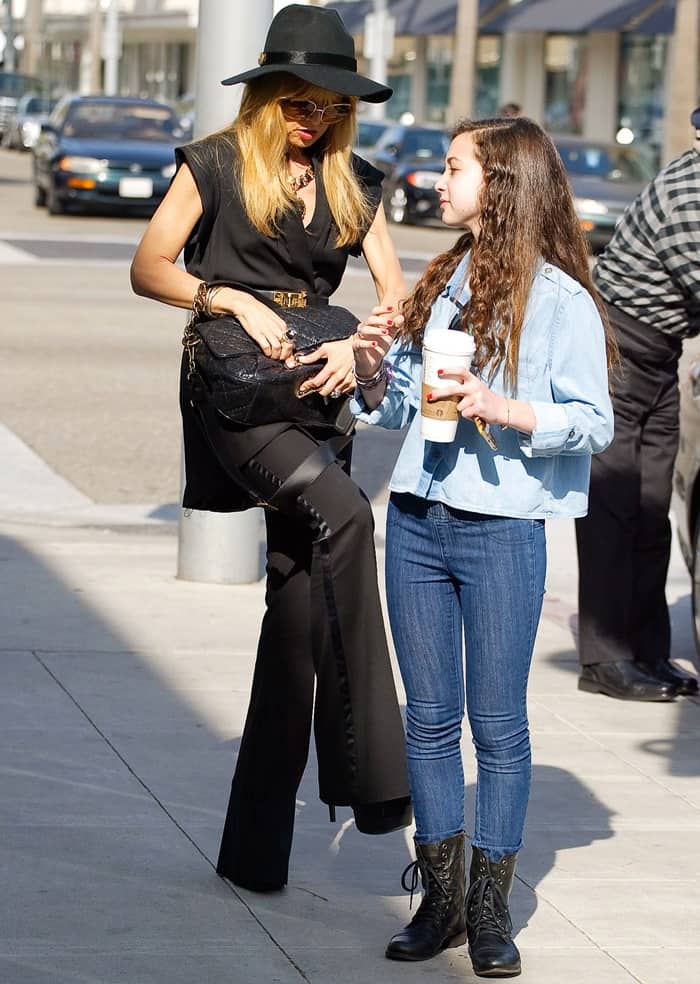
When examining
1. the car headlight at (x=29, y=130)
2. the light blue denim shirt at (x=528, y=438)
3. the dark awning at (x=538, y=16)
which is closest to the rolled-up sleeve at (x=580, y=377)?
the light blue denim shirt at (x=528, y=438)

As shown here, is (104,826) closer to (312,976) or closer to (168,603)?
(312,976)

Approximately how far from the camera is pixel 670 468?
258 inches

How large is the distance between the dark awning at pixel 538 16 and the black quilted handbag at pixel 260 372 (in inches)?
1166

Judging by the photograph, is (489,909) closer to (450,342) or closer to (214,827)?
(214,827)

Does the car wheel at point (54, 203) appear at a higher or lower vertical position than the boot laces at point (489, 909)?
higher

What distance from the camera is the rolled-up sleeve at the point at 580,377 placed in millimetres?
3832

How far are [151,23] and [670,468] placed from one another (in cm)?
6255

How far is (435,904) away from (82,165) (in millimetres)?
22835

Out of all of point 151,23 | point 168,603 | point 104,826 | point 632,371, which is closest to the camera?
point 104,826

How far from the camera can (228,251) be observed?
14.2 feet

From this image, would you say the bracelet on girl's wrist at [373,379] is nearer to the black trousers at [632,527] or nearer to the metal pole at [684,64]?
the black trousers at [632,527]

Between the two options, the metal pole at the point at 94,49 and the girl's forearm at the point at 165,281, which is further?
the metal pole at the point at 94,49

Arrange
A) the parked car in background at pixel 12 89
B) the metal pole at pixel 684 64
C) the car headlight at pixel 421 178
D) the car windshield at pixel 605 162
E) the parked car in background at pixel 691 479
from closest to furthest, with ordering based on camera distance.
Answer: the parked car in background at pixel 691 479
the car windshield at pixel 605 162
the car headlight at pixel 421 178
the metal pole at pixel 684 64
the parked car in background at pixel 12 89

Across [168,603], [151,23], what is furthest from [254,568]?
[151,23]
